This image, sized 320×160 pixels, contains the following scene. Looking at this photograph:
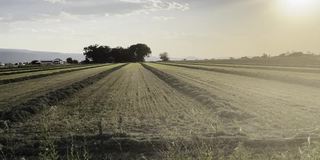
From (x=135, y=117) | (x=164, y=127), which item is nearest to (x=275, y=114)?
(x=164, y=127)

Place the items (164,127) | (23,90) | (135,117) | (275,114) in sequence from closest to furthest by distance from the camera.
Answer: (164,127) → (135,117) → (275,114) → (23,90)

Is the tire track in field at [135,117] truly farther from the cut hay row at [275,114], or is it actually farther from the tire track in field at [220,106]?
the cut hay row at [275,114]

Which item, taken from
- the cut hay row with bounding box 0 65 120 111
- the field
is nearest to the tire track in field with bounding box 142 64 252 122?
the field

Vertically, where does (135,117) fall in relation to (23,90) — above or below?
above

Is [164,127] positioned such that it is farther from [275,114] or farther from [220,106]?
[220,106]

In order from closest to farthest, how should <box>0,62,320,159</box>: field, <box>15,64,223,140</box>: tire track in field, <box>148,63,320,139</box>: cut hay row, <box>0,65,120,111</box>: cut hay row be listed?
<box>0,62,320,159</box>: field, <box>148,63,320,139</box>: cut hay row, <box>15,64,223,140</box>: tire track in field, <box>0,65,120,111</box>: cut hay row

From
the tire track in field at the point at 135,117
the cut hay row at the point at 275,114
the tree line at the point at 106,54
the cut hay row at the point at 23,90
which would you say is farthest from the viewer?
the tree line at the point at 106,54

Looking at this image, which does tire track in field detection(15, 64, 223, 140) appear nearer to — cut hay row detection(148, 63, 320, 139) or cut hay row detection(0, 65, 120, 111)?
cut hay row detection(148, 63, 320, 139)

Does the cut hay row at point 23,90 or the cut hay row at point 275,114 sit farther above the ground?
the cut hay row at point 275,114

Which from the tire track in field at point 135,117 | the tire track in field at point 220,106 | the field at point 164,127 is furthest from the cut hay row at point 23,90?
the tire track in field at point 220,106

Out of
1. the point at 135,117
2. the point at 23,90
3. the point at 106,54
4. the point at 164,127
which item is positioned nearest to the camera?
the point at 164,127

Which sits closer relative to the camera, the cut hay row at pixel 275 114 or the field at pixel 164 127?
the field at pixel 164 127

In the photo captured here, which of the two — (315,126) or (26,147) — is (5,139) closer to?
(26,147)

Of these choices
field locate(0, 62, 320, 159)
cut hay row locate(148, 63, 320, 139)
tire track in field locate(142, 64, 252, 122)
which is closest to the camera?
field locate(0, 62, 320, 159)
